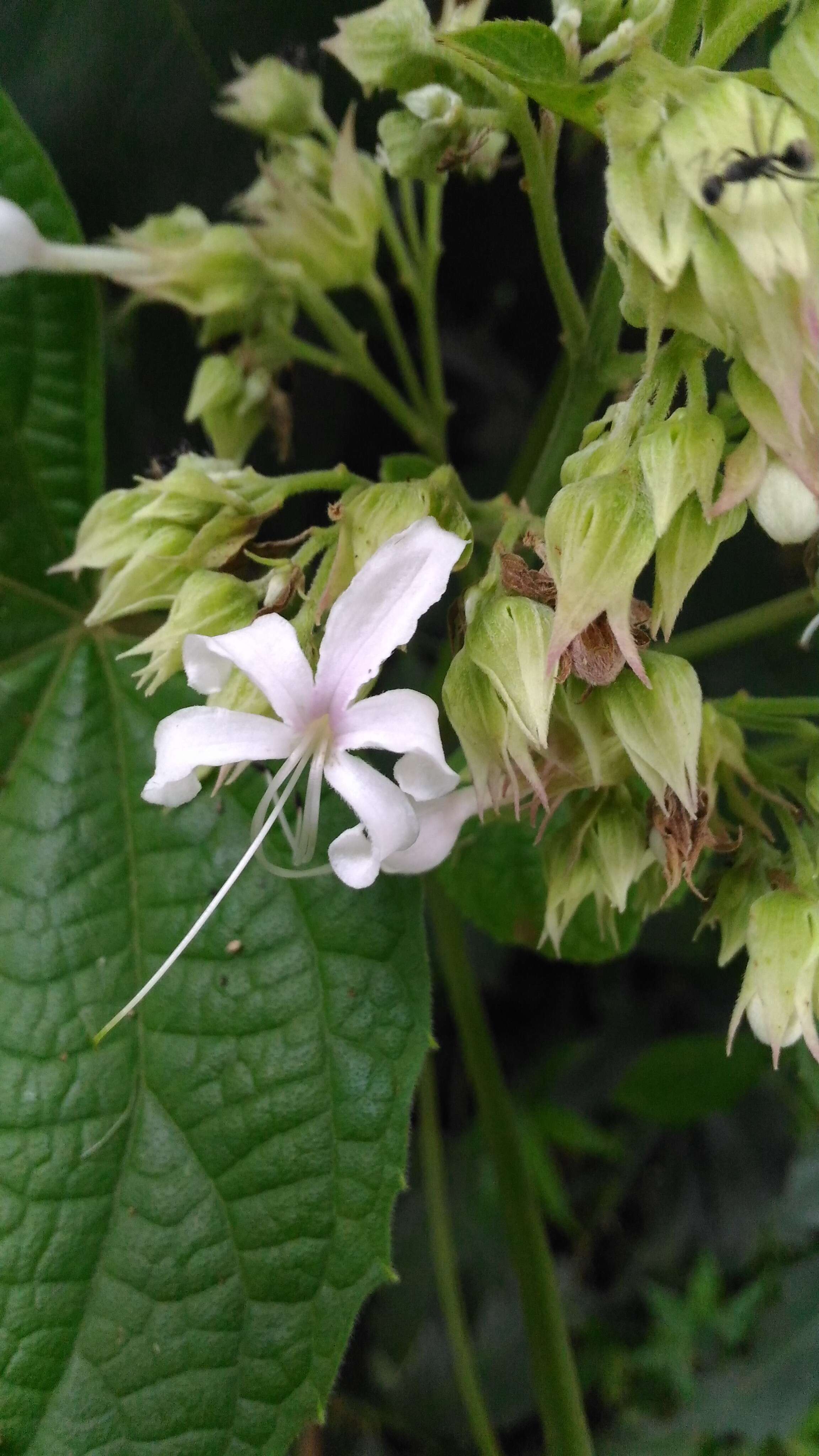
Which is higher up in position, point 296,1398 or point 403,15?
point 403,15

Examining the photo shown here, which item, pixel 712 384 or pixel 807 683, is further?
pixel 807 683

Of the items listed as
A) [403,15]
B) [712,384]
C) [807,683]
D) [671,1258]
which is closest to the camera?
[403,15]

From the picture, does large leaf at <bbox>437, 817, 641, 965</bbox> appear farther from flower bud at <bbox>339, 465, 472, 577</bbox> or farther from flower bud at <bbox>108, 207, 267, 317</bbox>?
flower bud at <bbox>108, 207, 267, 317</bbox>

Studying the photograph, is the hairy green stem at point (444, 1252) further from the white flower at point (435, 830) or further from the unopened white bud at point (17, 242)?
the unopened white bud at point (17, 242)

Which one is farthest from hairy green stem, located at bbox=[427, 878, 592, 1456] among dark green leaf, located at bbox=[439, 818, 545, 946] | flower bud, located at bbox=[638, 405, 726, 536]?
flower bud, located at bbox=[638, 405, 726, 536]

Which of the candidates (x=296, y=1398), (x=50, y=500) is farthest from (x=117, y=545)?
(x=296, y=1398)

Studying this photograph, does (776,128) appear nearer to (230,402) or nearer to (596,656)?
(596,656)

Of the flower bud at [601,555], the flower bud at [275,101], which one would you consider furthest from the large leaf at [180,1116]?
the flower bud at [601,555]

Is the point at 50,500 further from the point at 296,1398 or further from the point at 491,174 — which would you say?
the point at 296,1398
